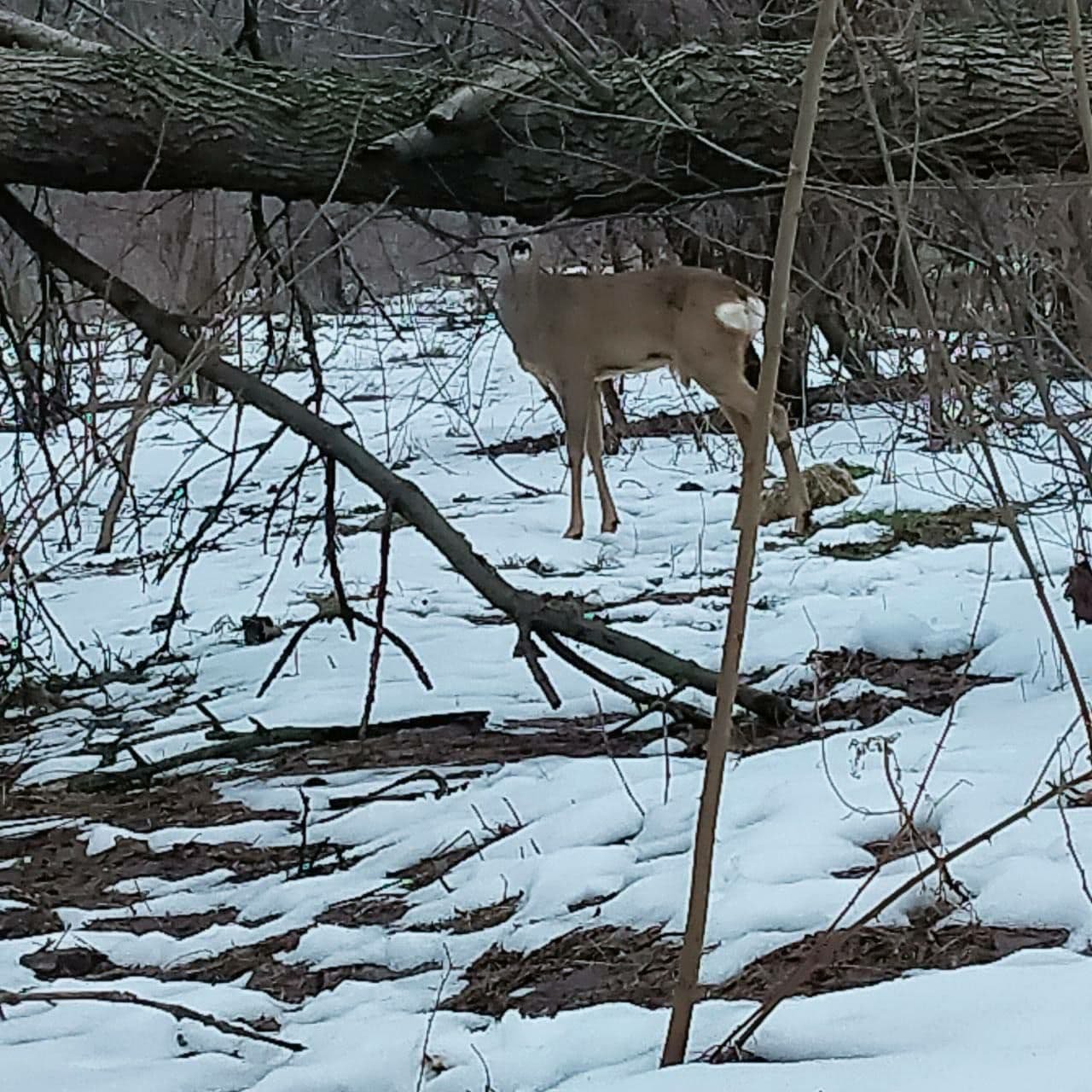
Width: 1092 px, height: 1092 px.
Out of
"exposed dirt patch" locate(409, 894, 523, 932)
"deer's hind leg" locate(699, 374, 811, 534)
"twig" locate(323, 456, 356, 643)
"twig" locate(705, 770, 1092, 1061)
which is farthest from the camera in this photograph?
"deer's hind leg" locate(699, 374, 811, 534)

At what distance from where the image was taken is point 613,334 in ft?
33.4

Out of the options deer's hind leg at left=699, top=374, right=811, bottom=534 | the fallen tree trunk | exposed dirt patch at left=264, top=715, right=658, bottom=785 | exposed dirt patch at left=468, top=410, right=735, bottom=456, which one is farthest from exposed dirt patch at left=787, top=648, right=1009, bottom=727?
exposed dirt patch at left=468, top=410, right=735, bottom=456

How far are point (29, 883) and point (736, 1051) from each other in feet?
7.44

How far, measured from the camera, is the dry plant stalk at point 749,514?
2.01 m

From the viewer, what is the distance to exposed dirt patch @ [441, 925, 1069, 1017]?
2.74 m

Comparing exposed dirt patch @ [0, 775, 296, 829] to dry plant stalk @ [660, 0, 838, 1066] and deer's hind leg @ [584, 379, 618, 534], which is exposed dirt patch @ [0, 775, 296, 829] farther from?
deer's hind leg @ [584, 379, 618, 534]

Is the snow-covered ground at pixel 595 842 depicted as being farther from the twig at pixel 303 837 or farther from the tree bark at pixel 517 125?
the tree bark at pixel 517 125

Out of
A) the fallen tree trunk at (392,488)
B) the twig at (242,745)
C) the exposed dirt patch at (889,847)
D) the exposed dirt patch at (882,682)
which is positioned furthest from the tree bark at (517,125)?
the exposed dirt patch at (889,847)

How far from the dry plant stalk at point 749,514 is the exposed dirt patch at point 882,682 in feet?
7.84

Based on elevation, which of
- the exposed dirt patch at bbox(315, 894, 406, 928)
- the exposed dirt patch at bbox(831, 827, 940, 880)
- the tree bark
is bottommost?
the exposed dirt patch at bbox(315, 894, 406, 928)

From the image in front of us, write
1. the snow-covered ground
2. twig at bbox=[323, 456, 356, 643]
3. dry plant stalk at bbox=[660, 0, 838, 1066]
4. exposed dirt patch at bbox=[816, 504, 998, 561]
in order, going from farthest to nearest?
exposed dirt patch at bbox=[816, 504, 998, 561] < twig at bbox=[323, 456, 356, 643] < the snow-covered ground < dry plant stalk at bbox=[660, 0, 838, 1066]

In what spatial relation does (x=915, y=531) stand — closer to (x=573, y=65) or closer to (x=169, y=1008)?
(x=573, y=65)

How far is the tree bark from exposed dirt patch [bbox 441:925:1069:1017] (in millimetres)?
2189

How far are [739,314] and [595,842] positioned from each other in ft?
21.0
